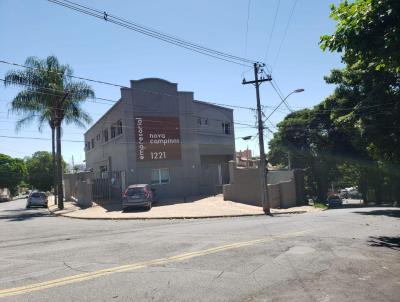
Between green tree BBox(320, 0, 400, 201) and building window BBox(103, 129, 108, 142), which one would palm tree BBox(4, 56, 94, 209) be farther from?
green tree BBox(320, 0, 400, 201)

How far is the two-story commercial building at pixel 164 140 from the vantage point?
34156 millimetres

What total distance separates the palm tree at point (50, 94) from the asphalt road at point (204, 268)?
1869 centimetres

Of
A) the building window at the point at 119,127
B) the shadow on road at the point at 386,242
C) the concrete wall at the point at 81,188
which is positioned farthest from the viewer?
the building window at the point at 119,127

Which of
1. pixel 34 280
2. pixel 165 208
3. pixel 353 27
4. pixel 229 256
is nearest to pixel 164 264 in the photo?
pixel 229 256

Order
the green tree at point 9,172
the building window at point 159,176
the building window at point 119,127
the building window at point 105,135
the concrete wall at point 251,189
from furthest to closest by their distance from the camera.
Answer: the green tree at point 9,172
the building window at point 105,135
the building window at point 119,127
the building window at point 159,176
the concrete wall at point 251,189

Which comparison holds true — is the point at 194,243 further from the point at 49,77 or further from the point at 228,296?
the point at 49,77

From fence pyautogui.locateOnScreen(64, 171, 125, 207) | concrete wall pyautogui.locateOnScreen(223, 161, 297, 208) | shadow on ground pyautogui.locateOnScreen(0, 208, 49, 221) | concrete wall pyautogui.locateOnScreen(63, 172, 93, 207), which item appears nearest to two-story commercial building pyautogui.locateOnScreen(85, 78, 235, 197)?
fence pyautogui.locateOnScreen(64, 171, 125, 207)

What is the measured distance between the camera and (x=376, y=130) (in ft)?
74.2

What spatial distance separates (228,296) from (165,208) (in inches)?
862

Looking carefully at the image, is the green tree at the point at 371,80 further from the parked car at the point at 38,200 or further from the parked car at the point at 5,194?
the parked car at the point at 5,194

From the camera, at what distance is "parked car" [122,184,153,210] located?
1084 inches

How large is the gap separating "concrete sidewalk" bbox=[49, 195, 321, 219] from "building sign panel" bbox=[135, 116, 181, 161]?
4.48 metres

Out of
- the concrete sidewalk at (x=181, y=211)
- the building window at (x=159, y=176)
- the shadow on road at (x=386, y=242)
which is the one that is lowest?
the shadow on road at (x=386, y=242)

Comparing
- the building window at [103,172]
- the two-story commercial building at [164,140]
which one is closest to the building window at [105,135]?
the two-story commercial building at [164,140]
